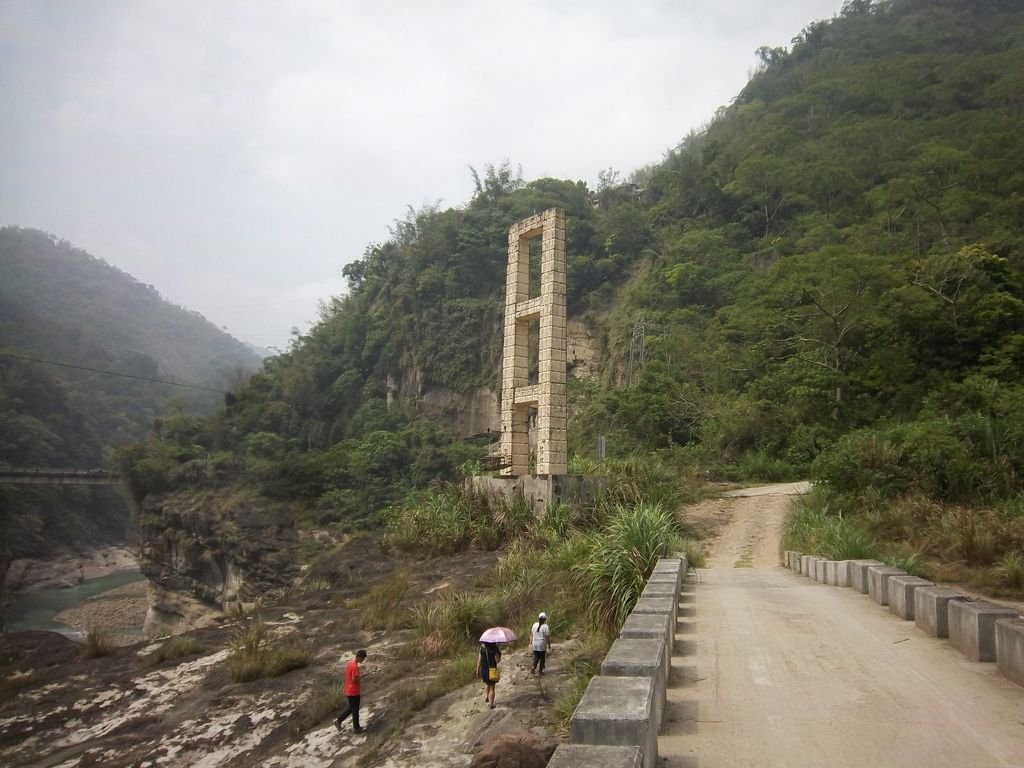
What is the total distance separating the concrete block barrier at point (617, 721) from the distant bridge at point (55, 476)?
43.1 m

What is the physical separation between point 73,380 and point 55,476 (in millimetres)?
25584

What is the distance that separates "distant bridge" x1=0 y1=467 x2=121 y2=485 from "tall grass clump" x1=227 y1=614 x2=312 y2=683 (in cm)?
3336

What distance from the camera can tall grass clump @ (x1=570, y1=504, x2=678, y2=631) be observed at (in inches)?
343

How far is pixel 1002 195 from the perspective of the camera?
1246 inches

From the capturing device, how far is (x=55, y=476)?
40125 mm

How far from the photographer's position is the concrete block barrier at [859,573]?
9.46 metres

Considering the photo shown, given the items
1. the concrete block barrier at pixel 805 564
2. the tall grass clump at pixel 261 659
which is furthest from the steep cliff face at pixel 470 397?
the tall grass clump at pixel 261 659

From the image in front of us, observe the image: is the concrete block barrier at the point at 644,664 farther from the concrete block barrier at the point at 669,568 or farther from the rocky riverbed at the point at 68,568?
the rocky riverbed at the point at 68,568

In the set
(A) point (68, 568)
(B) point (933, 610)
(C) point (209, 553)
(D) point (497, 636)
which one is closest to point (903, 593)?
(B) point (933, 610)

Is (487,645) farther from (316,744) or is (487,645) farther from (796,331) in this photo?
(796,331)

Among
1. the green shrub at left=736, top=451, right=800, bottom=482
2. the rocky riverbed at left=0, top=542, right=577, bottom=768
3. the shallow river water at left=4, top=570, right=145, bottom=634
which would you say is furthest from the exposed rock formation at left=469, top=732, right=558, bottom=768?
the shallow river water at left=4, top=570, right=145, bottom=634

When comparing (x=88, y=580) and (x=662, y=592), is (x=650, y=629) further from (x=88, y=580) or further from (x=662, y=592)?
(x=88, y=580)

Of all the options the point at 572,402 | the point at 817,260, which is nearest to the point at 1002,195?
the point at 817,260

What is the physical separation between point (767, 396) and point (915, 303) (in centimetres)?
545
